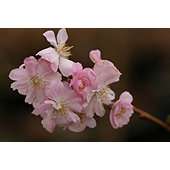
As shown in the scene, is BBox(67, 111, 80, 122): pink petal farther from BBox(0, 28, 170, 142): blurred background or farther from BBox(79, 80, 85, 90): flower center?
BBox(0, 28, 170, 142): blurred background

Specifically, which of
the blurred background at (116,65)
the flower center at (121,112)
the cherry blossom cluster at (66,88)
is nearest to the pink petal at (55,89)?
the cherry blossom cluster at (66,88)

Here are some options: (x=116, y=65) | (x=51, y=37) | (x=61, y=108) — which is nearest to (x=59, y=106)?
(x=61, y=108)

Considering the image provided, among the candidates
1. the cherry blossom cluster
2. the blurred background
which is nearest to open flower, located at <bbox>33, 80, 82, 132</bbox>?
the cherry blossom cluster

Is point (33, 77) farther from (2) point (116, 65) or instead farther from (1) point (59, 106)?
(2) point (116, 65)

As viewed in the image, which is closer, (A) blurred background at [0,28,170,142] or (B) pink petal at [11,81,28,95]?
(B) pink petal at [11,81,28,95]

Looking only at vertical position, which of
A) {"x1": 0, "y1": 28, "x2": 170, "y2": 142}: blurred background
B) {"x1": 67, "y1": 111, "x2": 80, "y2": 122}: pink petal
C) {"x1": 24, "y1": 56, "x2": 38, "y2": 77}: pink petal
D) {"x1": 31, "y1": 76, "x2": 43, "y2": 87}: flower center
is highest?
{"x1": 0, "y1": 28, "x2": 170, "y2": 142}: blurred background

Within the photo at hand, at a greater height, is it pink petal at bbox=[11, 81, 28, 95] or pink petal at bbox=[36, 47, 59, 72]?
pink petal at bbox=[36, 47, 59, 72]
